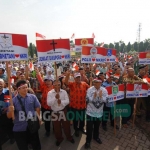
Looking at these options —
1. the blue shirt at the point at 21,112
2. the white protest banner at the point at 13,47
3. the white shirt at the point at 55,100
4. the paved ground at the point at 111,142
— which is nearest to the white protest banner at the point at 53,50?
the white protest banner at the point at 13,47

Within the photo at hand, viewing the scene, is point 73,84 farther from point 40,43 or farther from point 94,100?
point 40,43

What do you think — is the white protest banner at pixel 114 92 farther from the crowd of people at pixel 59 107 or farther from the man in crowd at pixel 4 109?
the man in crowd at pixel 4 109

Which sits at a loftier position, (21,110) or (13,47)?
(13,47)

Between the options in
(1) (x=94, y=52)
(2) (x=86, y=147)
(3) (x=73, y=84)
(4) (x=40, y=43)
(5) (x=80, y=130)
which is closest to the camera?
(4) (x=40, y=43)

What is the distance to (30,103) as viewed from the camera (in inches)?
124

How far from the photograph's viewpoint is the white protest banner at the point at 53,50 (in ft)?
12.1

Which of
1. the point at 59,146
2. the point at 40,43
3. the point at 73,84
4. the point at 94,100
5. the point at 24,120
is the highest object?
the point at 40,43

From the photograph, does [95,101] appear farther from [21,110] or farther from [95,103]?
[21,110]

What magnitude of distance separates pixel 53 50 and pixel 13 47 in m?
1.08

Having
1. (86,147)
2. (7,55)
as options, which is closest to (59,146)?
(86,147)

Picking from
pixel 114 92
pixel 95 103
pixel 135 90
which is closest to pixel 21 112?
pixel 95 103

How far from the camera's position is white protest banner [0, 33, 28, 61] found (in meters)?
2.89

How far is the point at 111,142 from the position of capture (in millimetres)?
4223

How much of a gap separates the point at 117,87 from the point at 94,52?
1.50 meters
